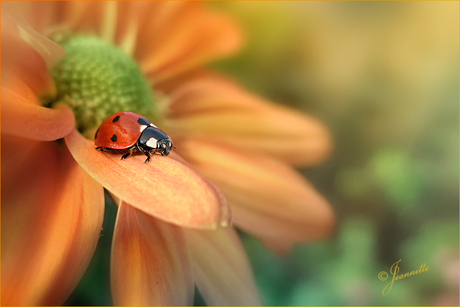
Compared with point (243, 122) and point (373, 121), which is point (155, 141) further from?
point (373, 121)

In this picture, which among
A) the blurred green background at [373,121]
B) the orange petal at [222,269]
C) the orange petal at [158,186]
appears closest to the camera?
the orange petal at [158,186]

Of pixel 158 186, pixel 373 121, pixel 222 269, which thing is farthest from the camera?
pixel 373 121

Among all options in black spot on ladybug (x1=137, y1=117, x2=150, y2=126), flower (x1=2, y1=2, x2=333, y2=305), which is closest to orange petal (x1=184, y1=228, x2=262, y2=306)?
flower (x1=2, y1=2, x2=333, y2=305)

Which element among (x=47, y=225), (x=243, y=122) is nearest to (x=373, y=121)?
(x=243, y=122)

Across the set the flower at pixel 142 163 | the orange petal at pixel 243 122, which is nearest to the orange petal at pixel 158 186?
the flower at pixel 142 163

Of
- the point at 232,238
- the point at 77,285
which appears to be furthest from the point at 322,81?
the point at 77,285

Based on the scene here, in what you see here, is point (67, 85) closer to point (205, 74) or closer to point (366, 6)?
point (205, 74)

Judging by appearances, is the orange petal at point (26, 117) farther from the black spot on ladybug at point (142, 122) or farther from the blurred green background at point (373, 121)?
the blurred green background at point (373, 121)
